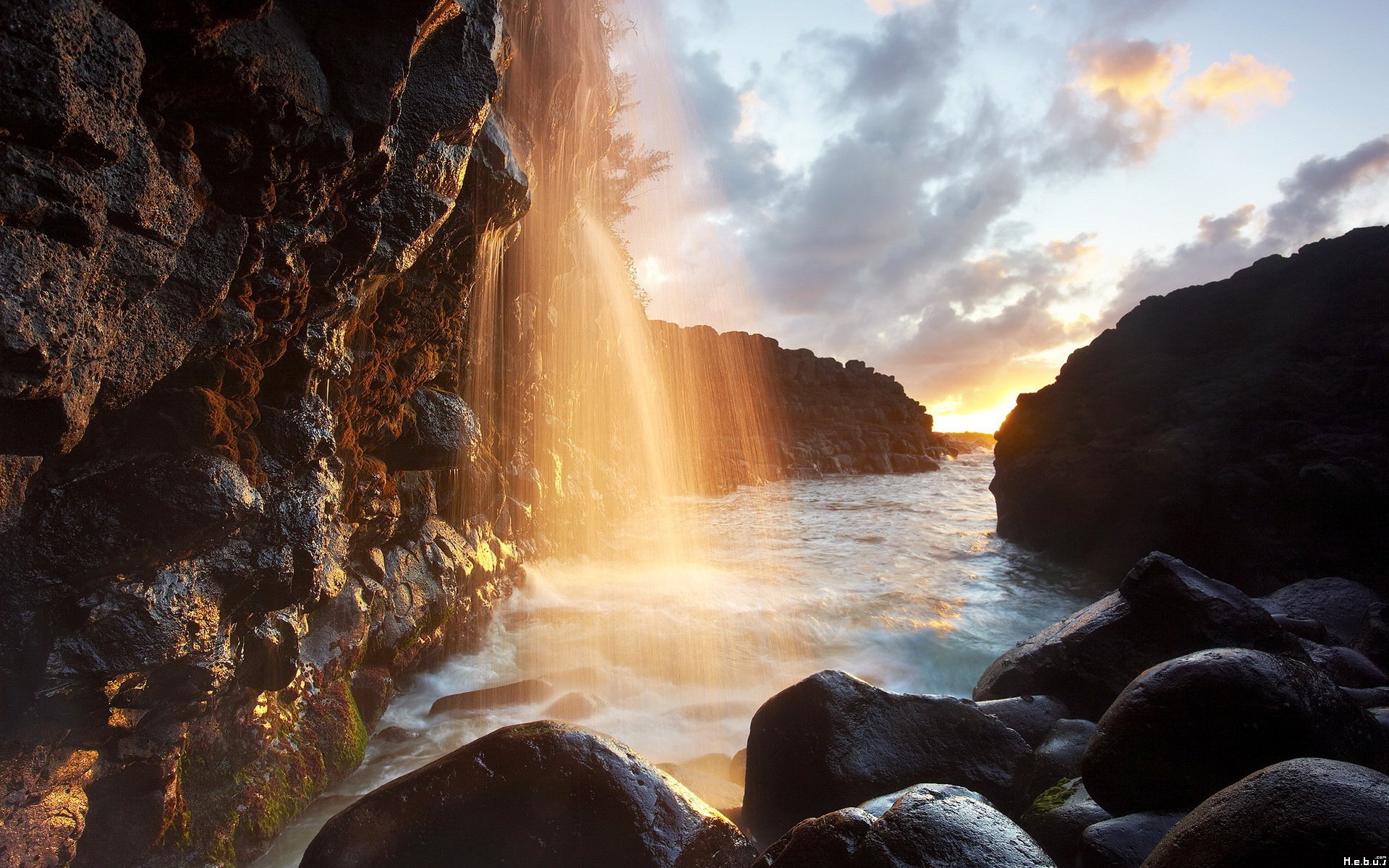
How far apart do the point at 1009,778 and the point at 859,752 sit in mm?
1022

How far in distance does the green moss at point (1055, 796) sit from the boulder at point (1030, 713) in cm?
68

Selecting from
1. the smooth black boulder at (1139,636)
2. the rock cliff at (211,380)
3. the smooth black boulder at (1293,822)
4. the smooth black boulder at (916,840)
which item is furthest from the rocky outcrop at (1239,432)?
the rock cliff at (211,380)

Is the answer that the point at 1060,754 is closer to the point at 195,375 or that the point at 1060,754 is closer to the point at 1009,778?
the point at 1009,778

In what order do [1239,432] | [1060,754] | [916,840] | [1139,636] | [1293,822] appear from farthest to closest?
1. [1239,432]
2. [1139,636]
3. [1060,754]
4. [916,840]
5. [1293,822]

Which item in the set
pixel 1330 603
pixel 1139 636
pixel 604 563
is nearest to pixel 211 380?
pixel 1139 636

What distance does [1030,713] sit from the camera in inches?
199

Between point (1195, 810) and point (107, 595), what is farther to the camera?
point (107, 595)

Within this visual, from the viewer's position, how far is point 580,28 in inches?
372

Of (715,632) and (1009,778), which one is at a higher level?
(1009,778)

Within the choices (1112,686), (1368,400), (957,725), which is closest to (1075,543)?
(1368,400)

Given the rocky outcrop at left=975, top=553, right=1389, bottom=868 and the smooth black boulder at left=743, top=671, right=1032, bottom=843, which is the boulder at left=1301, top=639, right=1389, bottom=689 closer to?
the rocky outcrop at left=975, top=553, right=1389, bottom=868

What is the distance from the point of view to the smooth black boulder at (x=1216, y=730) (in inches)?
125

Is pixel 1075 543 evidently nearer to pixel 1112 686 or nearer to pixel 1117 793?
pixel 1112 686

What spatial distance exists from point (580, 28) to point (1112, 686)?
35.6ft
